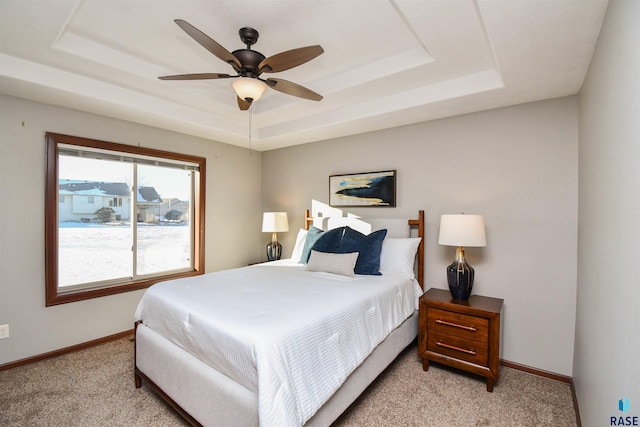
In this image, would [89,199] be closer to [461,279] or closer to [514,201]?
[461,279]

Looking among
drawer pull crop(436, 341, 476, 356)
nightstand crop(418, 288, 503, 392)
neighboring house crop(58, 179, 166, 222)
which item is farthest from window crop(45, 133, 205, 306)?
drawer pull crop(436, 341, 476, 356)

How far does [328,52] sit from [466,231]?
1878 millimetres

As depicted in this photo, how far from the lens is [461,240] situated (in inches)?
97.8

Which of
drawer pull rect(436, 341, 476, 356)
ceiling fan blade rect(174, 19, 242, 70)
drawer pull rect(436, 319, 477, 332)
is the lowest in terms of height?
drawer pull rect(436, 341, 476, 356)

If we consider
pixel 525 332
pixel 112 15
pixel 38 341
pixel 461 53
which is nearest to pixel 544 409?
pixel 525 332

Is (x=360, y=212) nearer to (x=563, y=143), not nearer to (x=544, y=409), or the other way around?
(x=563, y=143)

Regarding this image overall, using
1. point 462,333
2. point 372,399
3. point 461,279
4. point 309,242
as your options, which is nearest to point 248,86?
point 309,242

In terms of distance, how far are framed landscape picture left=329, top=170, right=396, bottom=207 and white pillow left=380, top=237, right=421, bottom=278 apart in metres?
0.53

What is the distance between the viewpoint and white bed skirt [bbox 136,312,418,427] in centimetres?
153

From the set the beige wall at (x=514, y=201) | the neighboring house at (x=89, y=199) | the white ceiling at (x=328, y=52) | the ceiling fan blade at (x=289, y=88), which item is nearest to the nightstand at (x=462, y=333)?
the beige wall at (x=514, y=201)

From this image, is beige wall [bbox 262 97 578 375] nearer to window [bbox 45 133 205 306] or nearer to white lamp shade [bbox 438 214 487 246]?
white lamp shade [bbox 438 214 487 246]

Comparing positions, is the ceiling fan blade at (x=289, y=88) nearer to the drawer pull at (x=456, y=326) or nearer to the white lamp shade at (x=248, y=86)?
the white lamp shade at (x=248, y=86)

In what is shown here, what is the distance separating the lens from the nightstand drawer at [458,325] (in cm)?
231

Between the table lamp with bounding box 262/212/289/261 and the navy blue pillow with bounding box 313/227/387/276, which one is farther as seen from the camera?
the table lamp with bounding box 262/212/289/261
